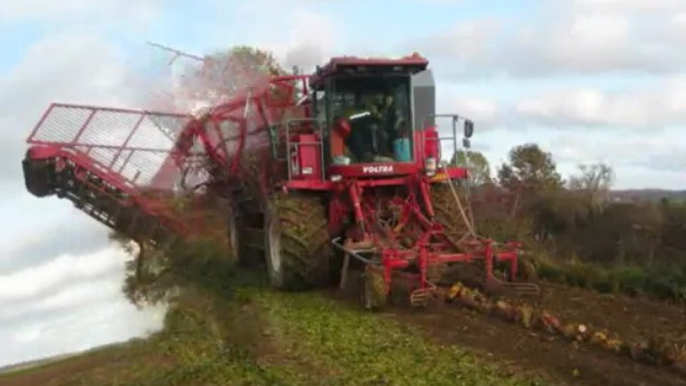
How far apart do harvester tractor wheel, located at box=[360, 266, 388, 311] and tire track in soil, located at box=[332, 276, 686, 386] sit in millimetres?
132

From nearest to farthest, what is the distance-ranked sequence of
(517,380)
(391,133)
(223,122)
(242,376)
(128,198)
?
1. (517,380)
2. (242,376)
3. (391,133)
4. (223,122)
5. (128,198)

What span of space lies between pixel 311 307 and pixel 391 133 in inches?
130

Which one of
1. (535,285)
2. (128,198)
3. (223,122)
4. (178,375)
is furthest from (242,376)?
(128,198)

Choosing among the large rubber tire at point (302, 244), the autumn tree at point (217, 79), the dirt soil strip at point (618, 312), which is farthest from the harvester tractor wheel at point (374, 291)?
the autumn tree at point (217, 79)

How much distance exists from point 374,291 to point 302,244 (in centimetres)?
187

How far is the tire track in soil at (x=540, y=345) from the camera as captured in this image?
679 centimetres

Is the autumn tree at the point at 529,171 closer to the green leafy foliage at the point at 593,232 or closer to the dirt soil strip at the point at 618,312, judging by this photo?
the green leafy foliage at the point at 593,232

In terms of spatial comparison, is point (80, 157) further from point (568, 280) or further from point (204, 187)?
point (568, 280)

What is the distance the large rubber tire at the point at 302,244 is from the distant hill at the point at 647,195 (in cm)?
1020

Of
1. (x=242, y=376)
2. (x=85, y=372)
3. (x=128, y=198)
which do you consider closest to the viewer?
(x=242, y=376)

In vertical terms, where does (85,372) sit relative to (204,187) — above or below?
below

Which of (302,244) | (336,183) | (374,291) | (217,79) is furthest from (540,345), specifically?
(217,79)

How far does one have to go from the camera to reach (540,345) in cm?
797

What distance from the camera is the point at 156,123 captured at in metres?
17.6
